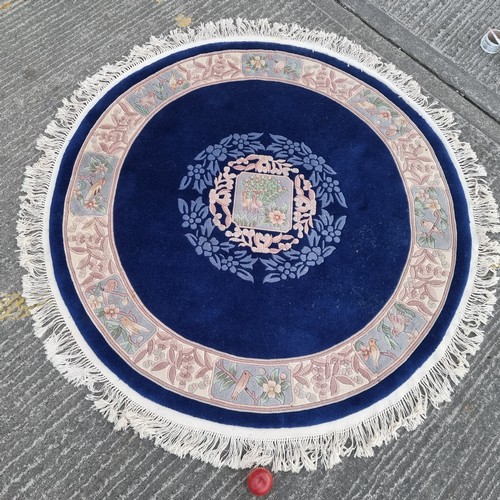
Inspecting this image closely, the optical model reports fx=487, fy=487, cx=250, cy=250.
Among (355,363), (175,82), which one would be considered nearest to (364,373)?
(355,363)

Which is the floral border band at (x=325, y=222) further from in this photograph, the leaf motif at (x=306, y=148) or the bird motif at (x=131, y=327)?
the leaf motif at (x=306, y=148)

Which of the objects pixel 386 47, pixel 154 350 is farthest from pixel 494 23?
pixel 154 350

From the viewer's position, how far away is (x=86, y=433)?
91 cm

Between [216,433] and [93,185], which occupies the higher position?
[93,185]

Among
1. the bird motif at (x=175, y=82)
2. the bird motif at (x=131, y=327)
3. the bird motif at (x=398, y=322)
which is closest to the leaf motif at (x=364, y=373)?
the bird motif at (x=398, y=322)

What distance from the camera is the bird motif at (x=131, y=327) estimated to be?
0.99 metres

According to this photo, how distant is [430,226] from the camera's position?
44.1 inches

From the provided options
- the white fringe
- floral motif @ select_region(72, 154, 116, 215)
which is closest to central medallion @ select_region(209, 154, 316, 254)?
floral motif @ select_region(72, 154, 116, 215)

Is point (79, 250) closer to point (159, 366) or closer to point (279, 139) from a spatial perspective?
point (159, 366)

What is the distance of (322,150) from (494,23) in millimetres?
724

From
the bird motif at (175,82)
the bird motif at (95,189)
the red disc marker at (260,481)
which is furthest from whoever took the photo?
the bird motif at (175,82)

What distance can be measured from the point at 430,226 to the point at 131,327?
2.30 ft

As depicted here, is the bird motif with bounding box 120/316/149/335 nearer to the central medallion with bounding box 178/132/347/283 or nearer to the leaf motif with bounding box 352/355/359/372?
the central medallion with bounding box 178/132/347/283

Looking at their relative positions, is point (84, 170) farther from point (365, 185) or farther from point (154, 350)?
point (365, 185)
